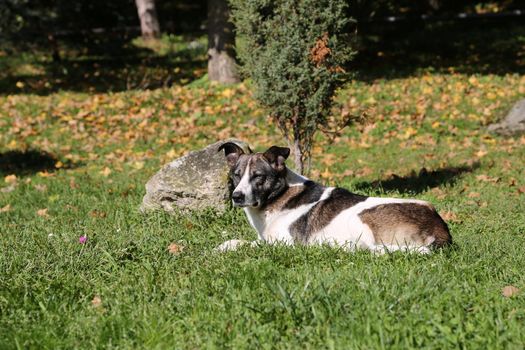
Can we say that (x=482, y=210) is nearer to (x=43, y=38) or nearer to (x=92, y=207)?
(x=92, y=207)

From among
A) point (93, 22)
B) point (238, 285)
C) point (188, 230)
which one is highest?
point (238, 285)

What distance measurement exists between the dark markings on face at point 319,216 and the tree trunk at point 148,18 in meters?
18.1

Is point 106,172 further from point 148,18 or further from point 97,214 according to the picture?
point 148,18

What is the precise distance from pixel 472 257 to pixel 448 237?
1.04 feet

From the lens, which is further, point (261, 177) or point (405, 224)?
point (261, 177)

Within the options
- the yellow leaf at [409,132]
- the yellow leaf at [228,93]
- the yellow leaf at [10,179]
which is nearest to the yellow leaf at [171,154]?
the yellow leaf at [10,179]

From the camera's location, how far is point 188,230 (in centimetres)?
662

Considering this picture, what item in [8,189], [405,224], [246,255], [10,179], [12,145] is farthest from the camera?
[12,145]

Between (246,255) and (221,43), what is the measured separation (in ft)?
39.2

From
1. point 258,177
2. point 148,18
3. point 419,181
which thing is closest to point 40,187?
point 258,177

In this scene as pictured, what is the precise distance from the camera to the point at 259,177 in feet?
18.9

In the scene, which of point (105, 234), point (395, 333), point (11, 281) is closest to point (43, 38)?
point (105, 234)

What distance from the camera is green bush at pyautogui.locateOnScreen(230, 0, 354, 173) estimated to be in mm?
7488

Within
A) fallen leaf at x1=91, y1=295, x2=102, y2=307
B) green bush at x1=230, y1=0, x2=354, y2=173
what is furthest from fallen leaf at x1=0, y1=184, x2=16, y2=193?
fallen leaf at x1=91, y1=295, x2=102, y2=307
